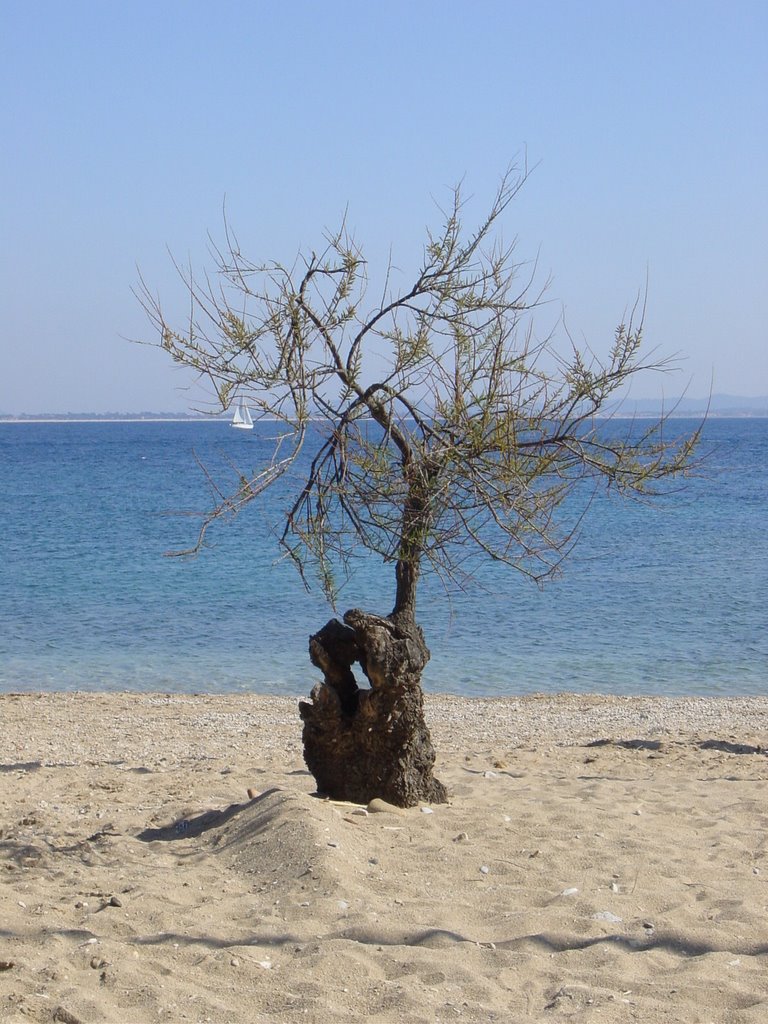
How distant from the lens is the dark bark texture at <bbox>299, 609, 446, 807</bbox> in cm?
700

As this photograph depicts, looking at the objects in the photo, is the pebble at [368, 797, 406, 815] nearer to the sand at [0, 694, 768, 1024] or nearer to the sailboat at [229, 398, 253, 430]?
the sand at [0, 694, 768, 1024]

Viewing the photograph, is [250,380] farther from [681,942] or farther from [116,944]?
[681,942]

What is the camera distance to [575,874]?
5.91 metres

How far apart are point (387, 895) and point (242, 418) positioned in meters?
3.26

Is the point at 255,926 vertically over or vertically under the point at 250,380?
under

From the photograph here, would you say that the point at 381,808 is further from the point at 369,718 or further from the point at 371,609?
the point at 371,609

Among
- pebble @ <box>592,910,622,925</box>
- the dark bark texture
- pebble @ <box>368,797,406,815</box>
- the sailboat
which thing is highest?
the sailboat

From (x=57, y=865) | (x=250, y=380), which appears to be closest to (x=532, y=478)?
(x=250, y=380)

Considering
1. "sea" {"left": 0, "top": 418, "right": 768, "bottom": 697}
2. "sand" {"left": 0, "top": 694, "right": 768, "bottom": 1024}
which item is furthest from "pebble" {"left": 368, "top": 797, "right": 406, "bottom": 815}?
"sea" {"left": 0, "top": 418, "right": 768, "bottom": 697}

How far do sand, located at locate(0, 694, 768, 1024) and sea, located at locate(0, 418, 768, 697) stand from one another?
2119 mm

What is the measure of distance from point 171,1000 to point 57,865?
7.40 feet

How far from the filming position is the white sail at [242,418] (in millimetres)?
6256

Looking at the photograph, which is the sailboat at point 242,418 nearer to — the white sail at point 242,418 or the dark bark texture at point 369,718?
the white sail at point 242,418

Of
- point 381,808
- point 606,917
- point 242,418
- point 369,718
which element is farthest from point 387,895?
point 242,418
